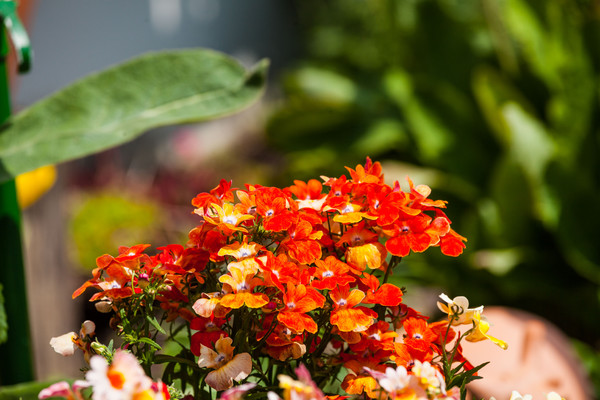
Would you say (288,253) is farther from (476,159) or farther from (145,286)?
(476,159)

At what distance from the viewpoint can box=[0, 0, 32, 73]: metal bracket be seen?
0.59 m

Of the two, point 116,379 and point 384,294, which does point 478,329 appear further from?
point 116,379

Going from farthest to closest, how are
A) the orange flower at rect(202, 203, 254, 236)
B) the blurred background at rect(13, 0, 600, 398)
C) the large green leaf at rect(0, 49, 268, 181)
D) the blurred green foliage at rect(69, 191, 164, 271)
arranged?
the blurred green foliage at rect(69, 191, 164, 271) < the blurred background at rect(13, 0, 600, 398) < the large green leaf at rect(0, 49, 268, 181) < the orange flower at rect(202, 203, 254, 236)

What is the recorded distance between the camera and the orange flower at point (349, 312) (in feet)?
1.19

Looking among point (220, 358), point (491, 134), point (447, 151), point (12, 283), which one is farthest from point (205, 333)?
point (491, 134)

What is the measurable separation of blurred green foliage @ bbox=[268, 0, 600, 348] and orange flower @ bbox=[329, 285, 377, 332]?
4.46ft

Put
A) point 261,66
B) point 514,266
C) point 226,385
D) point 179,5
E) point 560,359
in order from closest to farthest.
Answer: point 226,385
point 261,66
point 560,359
point 514,266
point 179,5

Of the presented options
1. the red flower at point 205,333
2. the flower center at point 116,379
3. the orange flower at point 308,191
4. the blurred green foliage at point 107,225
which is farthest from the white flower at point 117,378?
the blurred green foliage at point 107,225

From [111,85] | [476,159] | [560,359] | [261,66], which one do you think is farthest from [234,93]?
[476,159]

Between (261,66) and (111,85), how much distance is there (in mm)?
172

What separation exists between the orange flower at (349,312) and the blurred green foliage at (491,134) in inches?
53.5

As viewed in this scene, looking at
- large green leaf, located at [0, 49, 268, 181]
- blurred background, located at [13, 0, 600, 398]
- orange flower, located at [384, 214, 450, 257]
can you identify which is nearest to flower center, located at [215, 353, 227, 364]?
orange flower, located at [384, 214, 450, 257]

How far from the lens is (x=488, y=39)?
2266 millimetres

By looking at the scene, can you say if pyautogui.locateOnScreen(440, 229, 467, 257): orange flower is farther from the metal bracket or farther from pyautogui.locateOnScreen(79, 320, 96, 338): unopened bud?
the metal bracket
